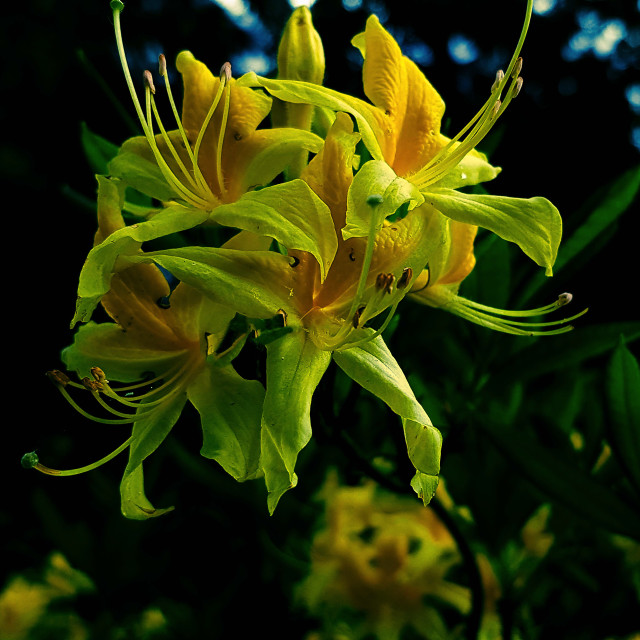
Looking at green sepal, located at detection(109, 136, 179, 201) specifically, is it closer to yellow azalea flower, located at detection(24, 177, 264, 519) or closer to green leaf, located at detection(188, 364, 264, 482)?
yellow azalea flower, located at detection(24, 177, 264, 519)

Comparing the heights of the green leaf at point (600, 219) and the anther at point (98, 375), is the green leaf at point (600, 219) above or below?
above

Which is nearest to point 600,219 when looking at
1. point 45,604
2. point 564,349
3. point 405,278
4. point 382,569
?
point 564,349

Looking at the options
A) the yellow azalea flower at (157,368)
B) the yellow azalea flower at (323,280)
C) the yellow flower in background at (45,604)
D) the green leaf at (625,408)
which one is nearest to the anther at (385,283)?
the yellow azalea flower at (323,280)

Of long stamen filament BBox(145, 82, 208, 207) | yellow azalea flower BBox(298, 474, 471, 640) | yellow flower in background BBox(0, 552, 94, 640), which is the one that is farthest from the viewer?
yellow flower in background BBox(0, 552, 94, 640)

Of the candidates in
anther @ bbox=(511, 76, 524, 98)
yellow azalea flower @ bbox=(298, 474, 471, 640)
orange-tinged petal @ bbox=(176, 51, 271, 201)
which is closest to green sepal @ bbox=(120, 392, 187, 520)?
orange-tinged petal @ bbox=(176, 51, 271, 201)

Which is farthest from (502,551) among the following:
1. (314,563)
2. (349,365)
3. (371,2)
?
(371,2)

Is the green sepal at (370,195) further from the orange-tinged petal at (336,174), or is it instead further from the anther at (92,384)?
the anther at (92,384)
